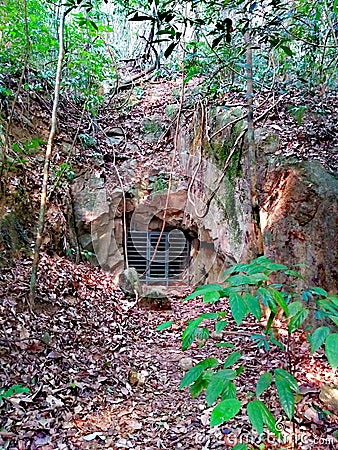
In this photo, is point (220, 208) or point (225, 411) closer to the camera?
point (225, 411)

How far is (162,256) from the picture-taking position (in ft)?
24.5

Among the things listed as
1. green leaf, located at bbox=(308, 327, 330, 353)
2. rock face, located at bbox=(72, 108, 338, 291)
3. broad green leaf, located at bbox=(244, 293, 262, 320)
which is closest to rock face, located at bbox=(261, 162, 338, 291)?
rock face, located at bbox=(72, 108, 338, 291)

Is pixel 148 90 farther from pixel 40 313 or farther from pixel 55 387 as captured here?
pixel 55 387

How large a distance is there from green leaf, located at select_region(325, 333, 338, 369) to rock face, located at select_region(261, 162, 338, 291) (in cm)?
285

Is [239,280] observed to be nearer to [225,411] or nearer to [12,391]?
[225,411]

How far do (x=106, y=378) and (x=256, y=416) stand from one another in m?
2.46

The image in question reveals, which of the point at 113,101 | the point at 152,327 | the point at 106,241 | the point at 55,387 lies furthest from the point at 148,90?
the point at 55,387

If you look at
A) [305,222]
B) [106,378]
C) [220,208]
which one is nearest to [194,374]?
[106,378]

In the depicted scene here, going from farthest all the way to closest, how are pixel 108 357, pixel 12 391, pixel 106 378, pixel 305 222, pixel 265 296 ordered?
pixel 305 222 → pixel 108 357 → pixel 106 378 → pixel 12 391 → pixel 265 296

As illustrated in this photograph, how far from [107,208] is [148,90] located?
4024mm

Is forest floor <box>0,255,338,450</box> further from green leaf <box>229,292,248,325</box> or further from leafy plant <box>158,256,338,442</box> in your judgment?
green leaf <box>229,292,248,325</box>

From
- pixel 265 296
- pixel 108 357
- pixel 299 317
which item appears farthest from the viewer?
pixel 108 357

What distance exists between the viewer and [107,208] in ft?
21.2

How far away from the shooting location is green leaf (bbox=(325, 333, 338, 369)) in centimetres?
94
